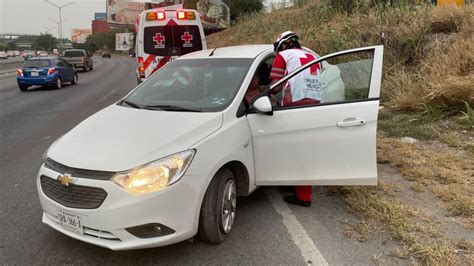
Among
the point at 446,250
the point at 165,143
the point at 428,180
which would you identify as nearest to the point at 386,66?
the point at 428,180

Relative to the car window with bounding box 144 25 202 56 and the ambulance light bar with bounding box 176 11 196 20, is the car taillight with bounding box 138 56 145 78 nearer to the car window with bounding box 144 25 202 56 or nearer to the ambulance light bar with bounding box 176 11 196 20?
the car window with bounding box 144 25 202 56

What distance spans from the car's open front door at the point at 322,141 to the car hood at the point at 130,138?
0.61m

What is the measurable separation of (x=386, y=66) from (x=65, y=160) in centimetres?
805

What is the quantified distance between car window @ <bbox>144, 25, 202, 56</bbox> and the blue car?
27.8ft

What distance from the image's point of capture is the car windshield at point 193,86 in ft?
13.0

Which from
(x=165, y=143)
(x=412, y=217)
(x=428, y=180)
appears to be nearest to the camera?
(x=165, y=143)

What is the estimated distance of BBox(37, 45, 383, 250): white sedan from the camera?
116 inches

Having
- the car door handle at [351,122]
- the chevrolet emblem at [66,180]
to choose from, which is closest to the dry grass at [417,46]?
the car door handle at [351,122]

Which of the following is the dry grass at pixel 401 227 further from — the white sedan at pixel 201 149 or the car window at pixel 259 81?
the car window at pixel 259 81

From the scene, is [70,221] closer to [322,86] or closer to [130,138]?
[130,138]

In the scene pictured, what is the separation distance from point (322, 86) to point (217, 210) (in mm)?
1734

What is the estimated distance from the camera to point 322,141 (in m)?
3.82

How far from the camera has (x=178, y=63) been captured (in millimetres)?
4859

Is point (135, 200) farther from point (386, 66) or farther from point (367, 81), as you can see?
point (386, 66)
